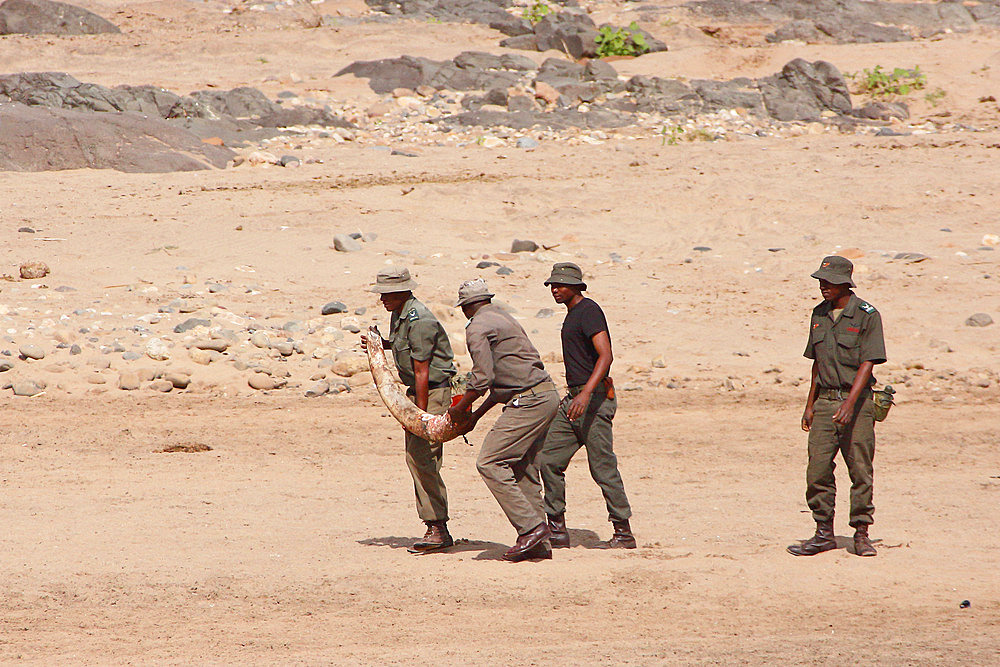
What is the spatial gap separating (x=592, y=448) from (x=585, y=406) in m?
0.32

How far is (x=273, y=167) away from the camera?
17.5 m

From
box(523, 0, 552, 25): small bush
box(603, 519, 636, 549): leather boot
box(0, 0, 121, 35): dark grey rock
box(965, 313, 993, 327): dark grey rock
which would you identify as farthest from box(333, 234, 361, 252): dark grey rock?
box(0, 0, 121, 35): dark grey rock

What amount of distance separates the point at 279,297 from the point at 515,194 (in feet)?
15.7

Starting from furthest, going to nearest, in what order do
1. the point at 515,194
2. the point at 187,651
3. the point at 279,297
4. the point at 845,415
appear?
the point at 515,194 → the point at 279,297 → the point at 845,415 → the point at 187,651

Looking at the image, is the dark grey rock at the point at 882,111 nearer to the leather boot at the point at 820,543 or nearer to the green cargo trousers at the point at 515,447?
the leather boot at the point at 820,543

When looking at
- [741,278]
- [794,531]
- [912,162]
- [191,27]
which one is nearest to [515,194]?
[741,278]

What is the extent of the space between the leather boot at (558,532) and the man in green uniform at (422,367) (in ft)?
2.33

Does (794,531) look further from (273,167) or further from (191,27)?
(191,27)

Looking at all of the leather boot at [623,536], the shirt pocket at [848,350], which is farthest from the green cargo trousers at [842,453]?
the leather boot at [623,536]

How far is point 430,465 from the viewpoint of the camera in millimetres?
6410

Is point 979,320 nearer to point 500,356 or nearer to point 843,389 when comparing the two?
point 843,389

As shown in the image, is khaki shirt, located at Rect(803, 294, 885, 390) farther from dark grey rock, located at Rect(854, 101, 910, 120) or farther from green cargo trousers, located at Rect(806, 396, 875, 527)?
dark grey rock, located at Rect(854, 101, 910, 120)

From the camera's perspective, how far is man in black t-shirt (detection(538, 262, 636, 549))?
6.40 metres

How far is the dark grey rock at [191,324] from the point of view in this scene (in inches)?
448
